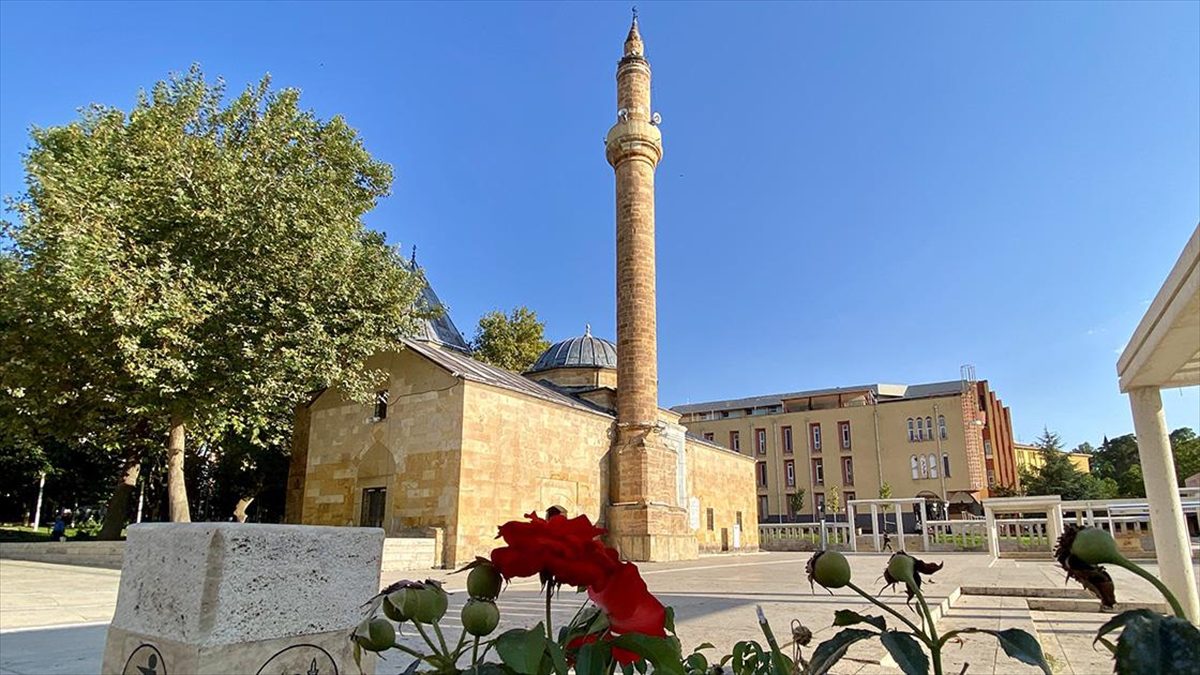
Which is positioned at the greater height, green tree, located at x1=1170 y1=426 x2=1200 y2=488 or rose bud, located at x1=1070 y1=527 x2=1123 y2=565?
green tree, located at x1=1170 y1=426 x2=1200 y2=488

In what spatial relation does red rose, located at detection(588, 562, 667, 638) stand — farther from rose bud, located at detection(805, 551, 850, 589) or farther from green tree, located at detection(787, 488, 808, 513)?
green tree, located at detection(787, 488, 808, 513)

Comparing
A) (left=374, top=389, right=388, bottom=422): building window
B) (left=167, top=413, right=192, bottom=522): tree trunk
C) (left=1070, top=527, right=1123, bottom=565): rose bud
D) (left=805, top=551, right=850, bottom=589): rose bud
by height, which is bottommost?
(left=805, top=551, right=850, bottom=589): rose bud

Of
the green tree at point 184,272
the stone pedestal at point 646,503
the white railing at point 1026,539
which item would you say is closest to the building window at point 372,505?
the green tree at point 184,272

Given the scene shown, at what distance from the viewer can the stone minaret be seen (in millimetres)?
17250

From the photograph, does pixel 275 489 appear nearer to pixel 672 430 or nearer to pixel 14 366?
pixel 14 366

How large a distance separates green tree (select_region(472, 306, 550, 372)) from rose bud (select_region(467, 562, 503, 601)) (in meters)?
29.6

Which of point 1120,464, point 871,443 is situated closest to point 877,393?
point 871,443

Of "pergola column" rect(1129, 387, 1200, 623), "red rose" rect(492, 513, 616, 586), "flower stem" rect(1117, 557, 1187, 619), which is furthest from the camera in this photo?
"pergola column" rect(1129, 387, 1200, 623)

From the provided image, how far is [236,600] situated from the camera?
169cm

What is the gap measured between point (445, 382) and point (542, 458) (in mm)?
3083

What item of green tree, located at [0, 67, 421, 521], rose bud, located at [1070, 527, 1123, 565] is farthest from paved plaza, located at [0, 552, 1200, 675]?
green tree, located at [0, 67, 421, 521]

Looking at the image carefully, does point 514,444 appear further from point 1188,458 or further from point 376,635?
point 1188,458

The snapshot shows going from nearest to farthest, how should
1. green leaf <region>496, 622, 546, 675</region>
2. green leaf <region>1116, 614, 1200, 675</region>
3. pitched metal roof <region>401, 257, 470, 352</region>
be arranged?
1. green leaf <region>1116, 614, 1200, 675</region>
2. green leaf <region>496, 622, 546, 675</region>
3. pitched metal roof <region>401, 257, 470, 352</region>

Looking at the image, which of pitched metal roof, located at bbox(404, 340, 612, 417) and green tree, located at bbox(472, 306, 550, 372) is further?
green tree, located at bbox(472, 306, 550, 372)
